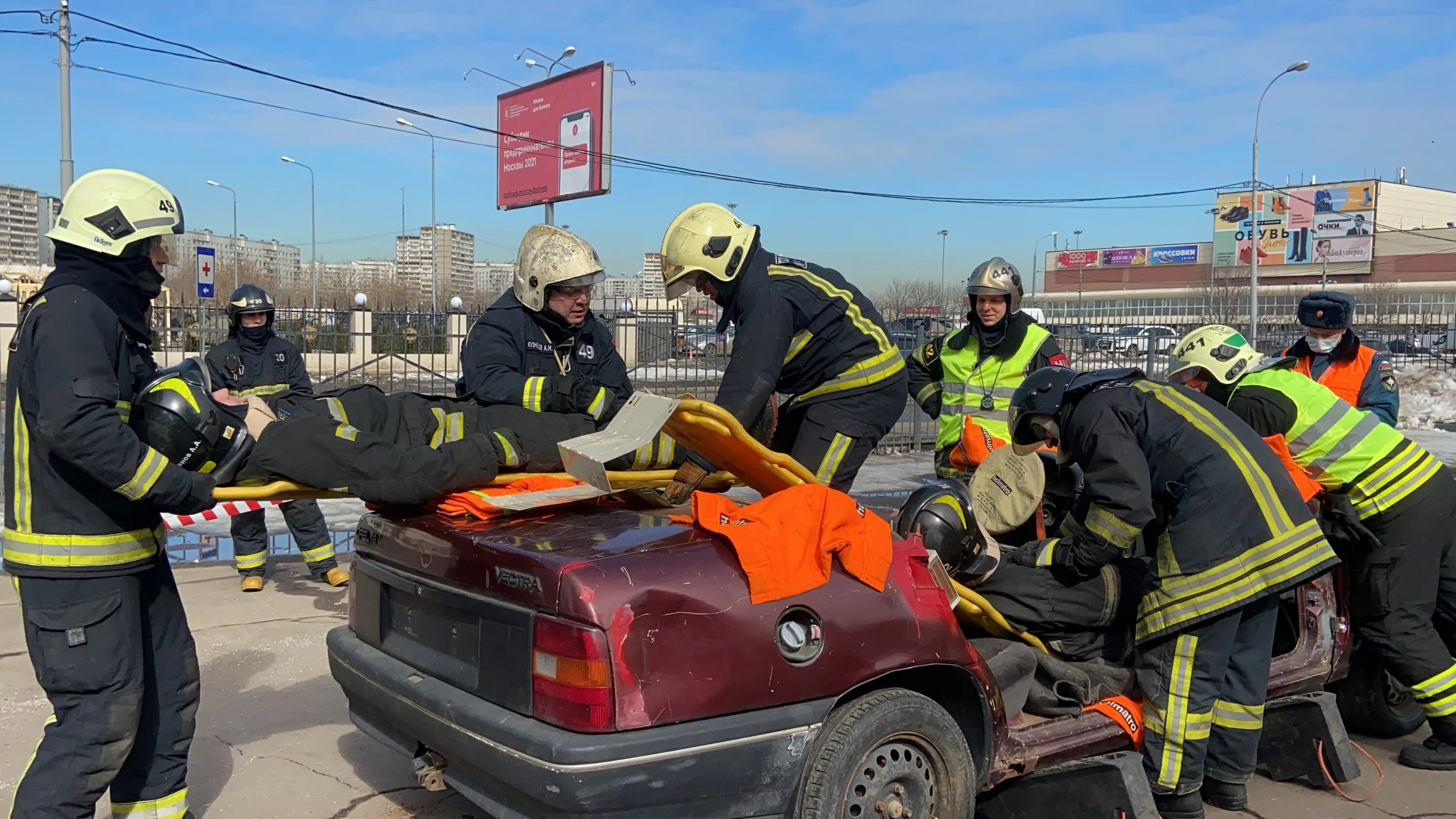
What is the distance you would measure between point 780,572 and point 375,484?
1342 millimetres

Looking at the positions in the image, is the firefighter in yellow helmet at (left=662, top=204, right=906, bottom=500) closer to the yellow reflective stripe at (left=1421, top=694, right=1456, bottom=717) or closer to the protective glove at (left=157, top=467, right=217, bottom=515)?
the protective glove at (left=157, top=467, right=217, bottom=515)

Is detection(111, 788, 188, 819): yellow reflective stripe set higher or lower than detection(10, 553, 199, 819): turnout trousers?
lower

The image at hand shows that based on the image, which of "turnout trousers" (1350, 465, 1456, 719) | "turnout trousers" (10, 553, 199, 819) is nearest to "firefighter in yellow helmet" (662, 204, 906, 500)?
"turnout trousers" (1350, 465, 1456, 719)

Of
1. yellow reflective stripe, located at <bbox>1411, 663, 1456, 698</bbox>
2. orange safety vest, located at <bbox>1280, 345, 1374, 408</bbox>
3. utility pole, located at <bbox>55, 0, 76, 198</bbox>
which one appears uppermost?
utility pole, located at <bbox>55, 0, 76, 198</bbox>

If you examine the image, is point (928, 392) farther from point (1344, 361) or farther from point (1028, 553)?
point (1344, 361)

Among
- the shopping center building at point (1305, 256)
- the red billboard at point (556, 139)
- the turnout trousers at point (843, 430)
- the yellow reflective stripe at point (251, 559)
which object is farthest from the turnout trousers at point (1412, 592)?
the shopping center building at point (1305, 256)

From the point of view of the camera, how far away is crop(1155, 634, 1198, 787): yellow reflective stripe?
3.54m

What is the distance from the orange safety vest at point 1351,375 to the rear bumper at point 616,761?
16.1ft

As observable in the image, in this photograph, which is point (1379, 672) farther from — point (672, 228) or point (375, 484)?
point (375, 484)

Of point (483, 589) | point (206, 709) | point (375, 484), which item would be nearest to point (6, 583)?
point (206, 709)

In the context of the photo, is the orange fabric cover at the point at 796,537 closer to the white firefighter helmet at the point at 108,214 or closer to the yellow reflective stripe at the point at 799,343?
the yellow reflective stripe at the point at 799,343

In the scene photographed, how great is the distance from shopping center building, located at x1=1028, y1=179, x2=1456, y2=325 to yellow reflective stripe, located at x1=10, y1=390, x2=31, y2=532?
200 feet

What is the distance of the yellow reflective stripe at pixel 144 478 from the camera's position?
111 inches

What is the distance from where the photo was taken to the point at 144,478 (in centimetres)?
284
